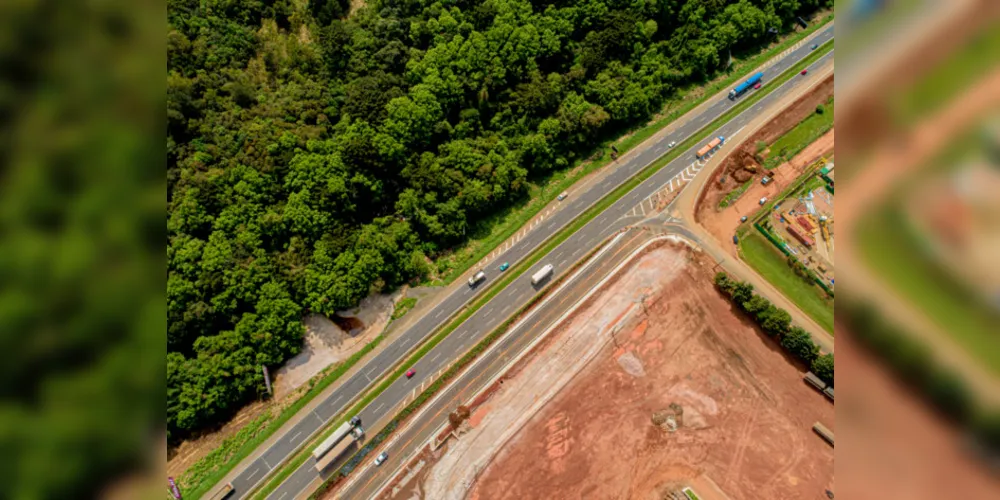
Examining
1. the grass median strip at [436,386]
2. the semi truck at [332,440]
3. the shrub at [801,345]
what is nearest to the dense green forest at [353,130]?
the semi truck at [332,440]

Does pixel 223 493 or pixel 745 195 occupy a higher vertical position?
pixel 745 195

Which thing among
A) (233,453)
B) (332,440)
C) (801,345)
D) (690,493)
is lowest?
(690,493)

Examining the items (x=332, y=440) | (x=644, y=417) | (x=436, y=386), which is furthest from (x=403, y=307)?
(x=644, y=417)

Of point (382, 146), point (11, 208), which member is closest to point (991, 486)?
point (11, 208)

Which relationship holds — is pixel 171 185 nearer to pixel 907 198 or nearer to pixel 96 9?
pixel 96 9

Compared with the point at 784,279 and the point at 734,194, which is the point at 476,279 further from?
the point at 784,279

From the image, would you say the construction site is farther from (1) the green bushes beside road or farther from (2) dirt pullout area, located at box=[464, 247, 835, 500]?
(1) the green bushes beside road

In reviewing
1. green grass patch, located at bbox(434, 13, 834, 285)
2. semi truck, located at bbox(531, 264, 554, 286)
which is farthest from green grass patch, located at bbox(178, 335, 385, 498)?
semi truck, located at bbox(531, 264, 554, 286)
